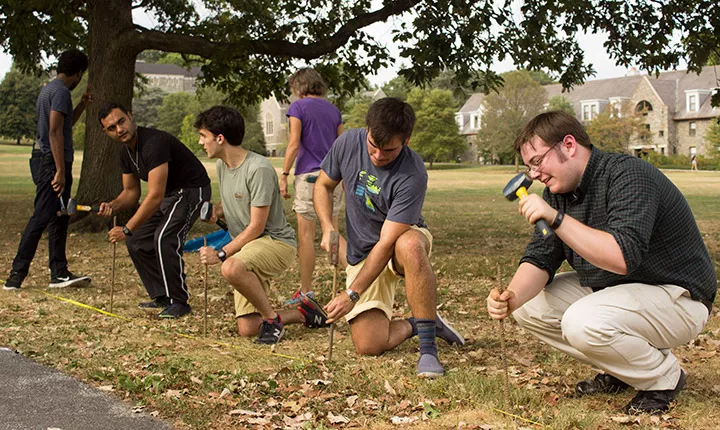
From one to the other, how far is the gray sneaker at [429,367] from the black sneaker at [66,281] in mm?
4727

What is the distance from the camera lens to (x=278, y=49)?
14.2 meters

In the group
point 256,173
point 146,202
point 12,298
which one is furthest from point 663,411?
point 12,298

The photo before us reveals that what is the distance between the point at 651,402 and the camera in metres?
4.41

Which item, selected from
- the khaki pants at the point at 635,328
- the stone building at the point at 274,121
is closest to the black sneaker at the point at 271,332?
the khaki pants at the point at 635,328

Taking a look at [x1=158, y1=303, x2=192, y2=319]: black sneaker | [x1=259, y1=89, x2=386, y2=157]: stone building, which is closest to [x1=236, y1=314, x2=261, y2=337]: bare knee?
[x1=158, y1=303, x2=192, y2=319]: black sneaker

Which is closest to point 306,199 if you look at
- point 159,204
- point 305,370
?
point 159,204

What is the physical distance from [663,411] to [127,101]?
11.6 meters

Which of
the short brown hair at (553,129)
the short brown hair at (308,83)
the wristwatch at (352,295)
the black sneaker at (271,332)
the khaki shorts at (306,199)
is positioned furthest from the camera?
the short brown hair at (308,83)

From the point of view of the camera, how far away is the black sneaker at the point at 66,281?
870cm

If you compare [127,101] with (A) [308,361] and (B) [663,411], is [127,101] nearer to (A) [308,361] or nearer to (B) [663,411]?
(A) [308,361]

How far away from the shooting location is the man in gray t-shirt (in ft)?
17.3

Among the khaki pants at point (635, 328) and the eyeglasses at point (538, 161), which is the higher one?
the eyeglasses at point (538, 161)

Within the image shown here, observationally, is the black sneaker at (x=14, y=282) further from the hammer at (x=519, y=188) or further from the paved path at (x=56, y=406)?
the hammer at (x=519, y=188)

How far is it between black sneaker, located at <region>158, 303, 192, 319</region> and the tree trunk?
7541mm
